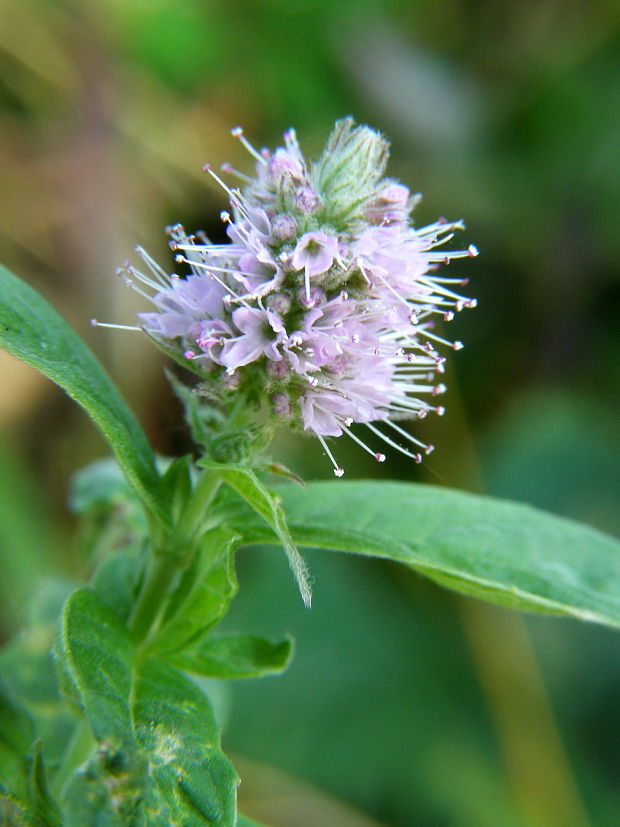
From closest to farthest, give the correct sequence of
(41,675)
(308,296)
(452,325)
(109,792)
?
(109,792) < (308,296) < (41,675) < (452,325)

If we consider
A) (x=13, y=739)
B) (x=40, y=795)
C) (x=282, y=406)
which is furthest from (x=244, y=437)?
(x=13, y=739)

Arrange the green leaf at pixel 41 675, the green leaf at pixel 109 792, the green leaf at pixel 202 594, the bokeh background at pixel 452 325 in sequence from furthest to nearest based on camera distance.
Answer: the bokeh background at pixel 452 325 → the green leaf at pixel 41 675 → the green leaf at pixel 202 594 → the green leaf at pixel 109 792

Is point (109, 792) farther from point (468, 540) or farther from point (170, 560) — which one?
point (468, 540)

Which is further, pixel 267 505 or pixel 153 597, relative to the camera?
pixel 153 597

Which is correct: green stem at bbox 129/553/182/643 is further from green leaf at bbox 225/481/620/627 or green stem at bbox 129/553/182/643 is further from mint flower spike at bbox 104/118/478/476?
mint flower spike at bbox 104/118/478/476

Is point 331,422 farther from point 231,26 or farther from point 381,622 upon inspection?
point 231,26

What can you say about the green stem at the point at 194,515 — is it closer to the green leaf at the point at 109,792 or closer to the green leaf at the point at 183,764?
the green leaf at the point at 183,764

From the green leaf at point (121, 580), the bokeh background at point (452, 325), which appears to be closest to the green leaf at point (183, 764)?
the green leaf at point (121, 580)
